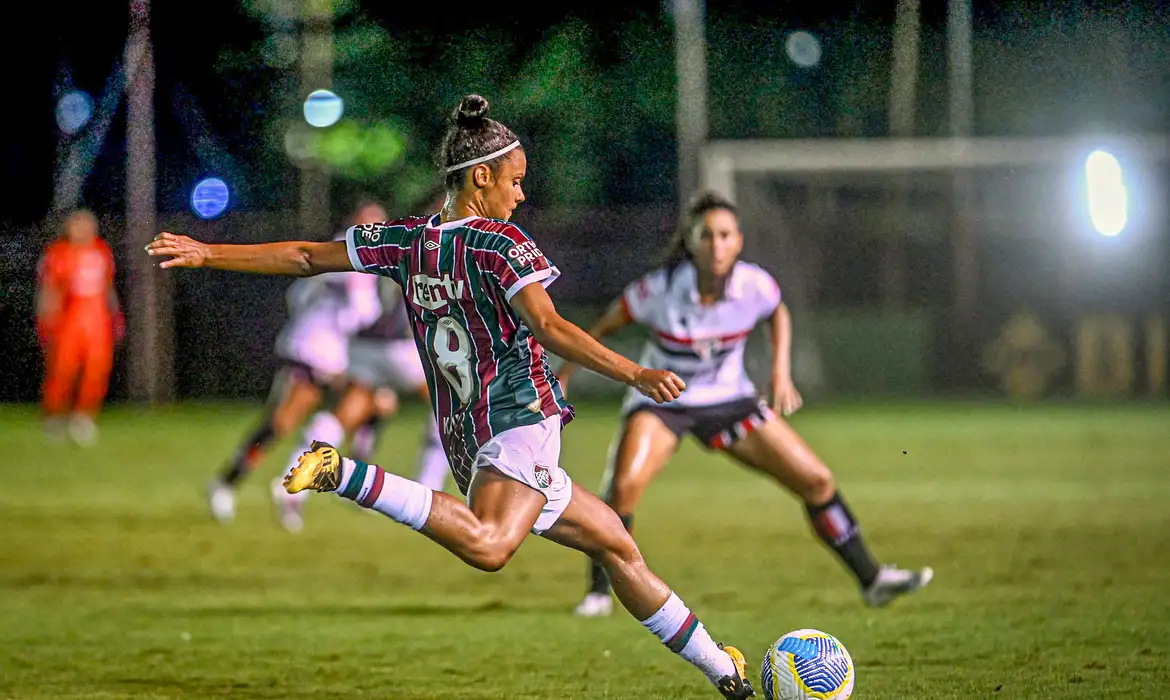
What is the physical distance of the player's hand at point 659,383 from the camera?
4816mm

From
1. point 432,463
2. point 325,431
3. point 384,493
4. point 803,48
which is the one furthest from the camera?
point 803,48

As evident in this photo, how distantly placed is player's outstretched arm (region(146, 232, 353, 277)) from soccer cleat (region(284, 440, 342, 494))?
75 centimetres

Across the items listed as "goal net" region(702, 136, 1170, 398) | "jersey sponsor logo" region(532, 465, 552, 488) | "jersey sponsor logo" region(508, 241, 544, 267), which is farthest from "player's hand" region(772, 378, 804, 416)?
"goal net" region(702, 136, 1170, 398)

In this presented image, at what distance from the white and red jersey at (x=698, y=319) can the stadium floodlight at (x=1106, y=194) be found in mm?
18473

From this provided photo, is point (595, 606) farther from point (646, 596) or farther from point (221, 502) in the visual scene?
point (221, 502)

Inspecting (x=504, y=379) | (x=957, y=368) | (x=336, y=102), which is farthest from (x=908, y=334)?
(x=504, y=379)

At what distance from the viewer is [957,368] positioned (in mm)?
23781

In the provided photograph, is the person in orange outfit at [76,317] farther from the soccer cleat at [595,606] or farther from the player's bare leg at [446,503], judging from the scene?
the player's bare leg at [446,503]

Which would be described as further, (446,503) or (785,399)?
(785,399)

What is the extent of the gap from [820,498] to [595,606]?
3.90 feet

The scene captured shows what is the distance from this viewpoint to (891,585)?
7.92 metres

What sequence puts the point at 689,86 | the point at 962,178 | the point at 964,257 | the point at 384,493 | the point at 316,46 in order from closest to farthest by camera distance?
the point at 384,493
the point at 316,46
the point at 964,257
the point at 689,86
the point at 962,178

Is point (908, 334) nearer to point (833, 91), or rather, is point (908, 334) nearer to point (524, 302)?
point (833, 91)

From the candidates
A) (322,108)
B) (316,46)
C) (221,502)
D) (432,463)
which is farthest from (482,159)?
(322,108)
